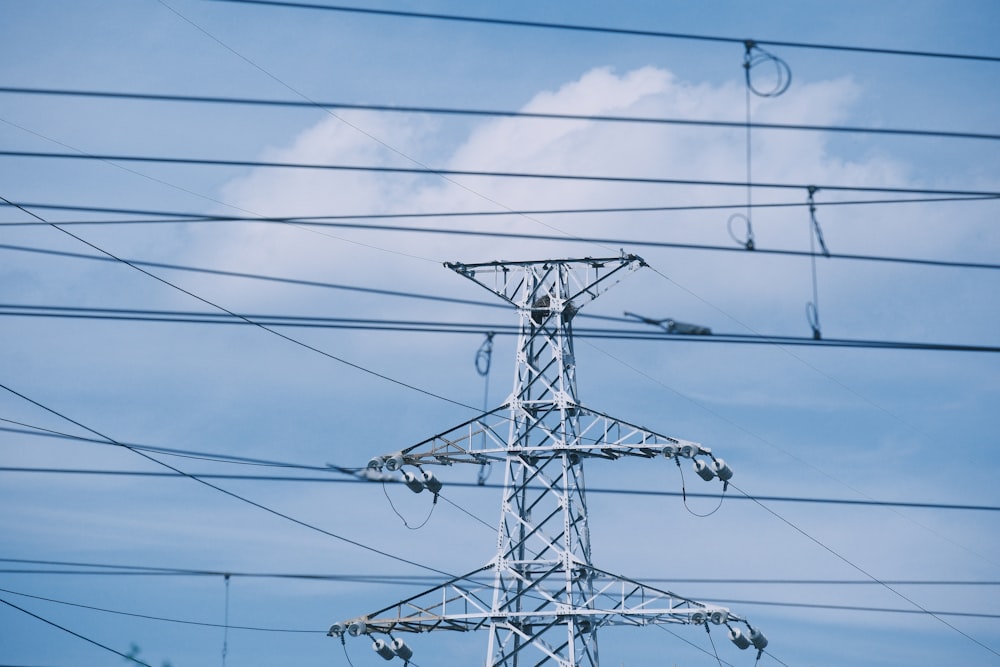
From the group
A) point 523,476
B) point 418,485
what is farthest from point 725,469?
point 418,485

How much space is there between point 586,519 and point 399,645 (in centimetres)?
439

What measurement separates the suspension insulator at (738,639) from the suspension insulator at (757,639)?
12 cm

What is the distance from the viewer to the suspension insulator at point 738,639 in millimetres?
24391

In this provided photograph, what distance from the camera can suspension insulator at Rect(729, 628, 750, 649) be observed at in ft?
80.0

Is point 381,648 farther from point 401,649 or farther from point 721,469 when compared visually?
point 721,469

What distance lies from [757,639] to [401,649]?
6878 mm

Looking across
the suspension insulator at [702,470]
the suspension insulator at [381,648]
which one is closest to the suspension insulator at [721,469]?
the suspension insulator at [702,470]

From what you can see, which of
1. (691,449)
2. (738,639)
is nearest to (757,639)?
(738,639)

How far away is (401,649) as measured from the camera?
24.9 m

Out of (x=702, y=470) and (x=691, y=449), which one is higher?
(x=691, y=449)

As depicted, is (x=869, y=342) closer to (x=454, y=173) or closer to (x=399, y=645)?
(x=454, y=173)

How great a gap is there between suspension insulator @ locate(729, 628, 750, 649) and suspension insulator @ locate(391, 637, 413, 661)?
6207 mm

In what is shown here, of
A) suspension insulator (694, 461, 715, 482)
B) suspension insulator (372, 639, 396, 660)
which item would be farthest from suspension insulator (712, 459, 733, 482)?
suspension insulator (372, 639, 396, 660)

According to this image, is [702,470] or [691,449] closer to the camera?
[702,470]
